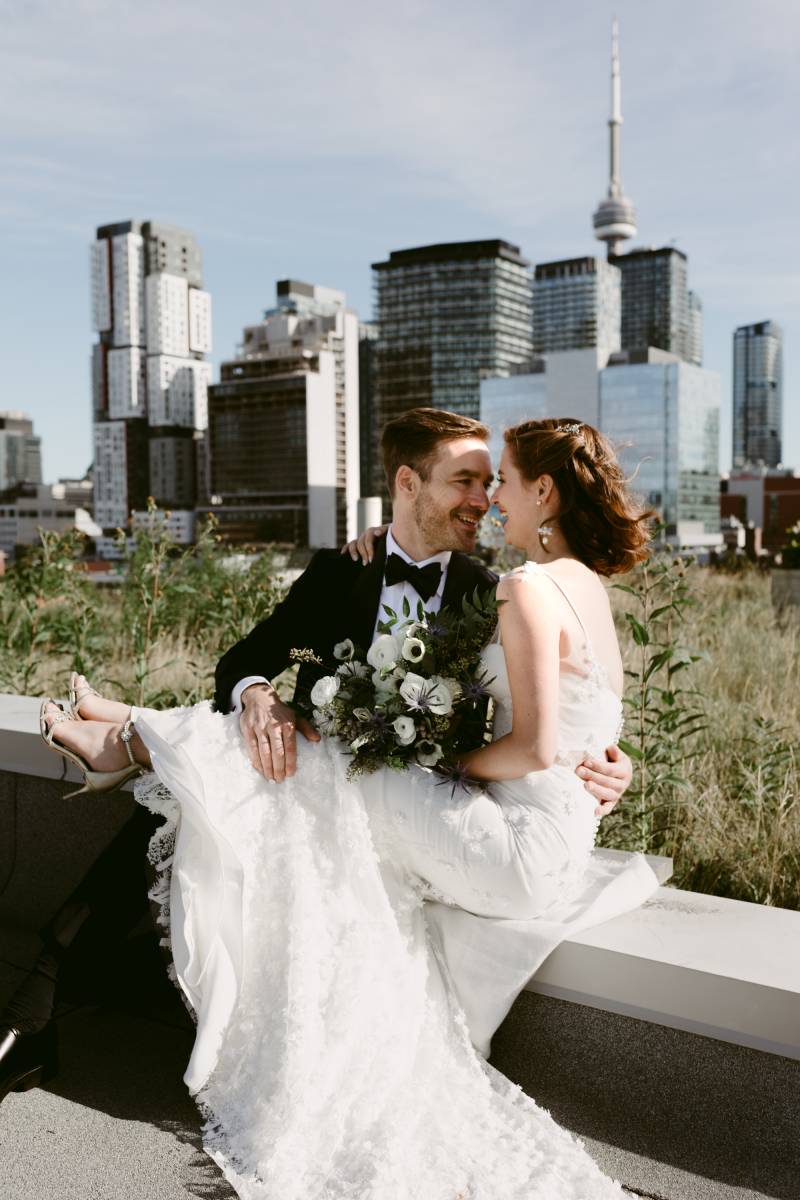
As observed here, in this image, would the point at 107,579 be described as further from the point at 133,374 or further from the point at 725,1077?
the point at 133,374

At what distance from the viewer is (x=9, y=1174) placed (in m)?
2.19

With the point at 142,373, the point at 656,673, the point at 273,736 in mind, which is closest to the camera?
the point at 273,736

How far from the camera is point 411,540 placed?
331 centimetres

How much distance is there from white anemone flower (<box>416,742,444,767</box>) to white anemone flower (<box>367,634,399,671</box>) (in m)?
0.21

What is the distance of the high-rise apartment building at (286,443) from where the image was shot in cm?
13812

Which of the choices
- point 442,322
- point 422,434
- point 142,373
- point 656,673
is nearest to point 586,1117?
point 422,434

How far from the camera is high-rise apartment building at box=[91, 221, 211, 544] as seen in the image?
517 ft

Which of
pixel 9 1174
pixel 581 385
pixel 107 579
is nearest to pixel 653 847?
pixel 9 1174

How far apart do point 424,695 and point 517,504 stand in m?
0.58

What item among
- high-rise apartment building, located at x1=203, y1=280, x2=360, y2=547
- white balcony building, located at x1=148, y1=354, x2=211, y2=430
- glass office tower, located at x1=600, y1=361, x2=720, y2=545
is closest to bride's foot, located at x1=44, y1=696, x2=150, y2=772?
glass office tower, located at x1=600, y1=361, x2=720, y2=545

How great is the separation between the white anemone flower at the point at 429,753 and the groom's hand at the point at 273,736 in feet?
0.99

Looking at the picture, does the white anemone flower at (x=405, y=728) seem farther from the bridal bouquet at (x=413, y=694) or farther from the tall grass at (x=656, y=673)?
the tall grass at (x=656, y=673)

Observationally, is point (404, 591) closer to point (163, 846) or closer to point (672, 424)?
point (163, 846)

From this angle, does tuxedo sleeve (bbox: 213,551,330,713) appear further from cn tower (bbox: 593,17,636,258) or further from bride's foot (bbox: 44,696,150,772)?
cn tower (bbox: 593,17,636,258)
